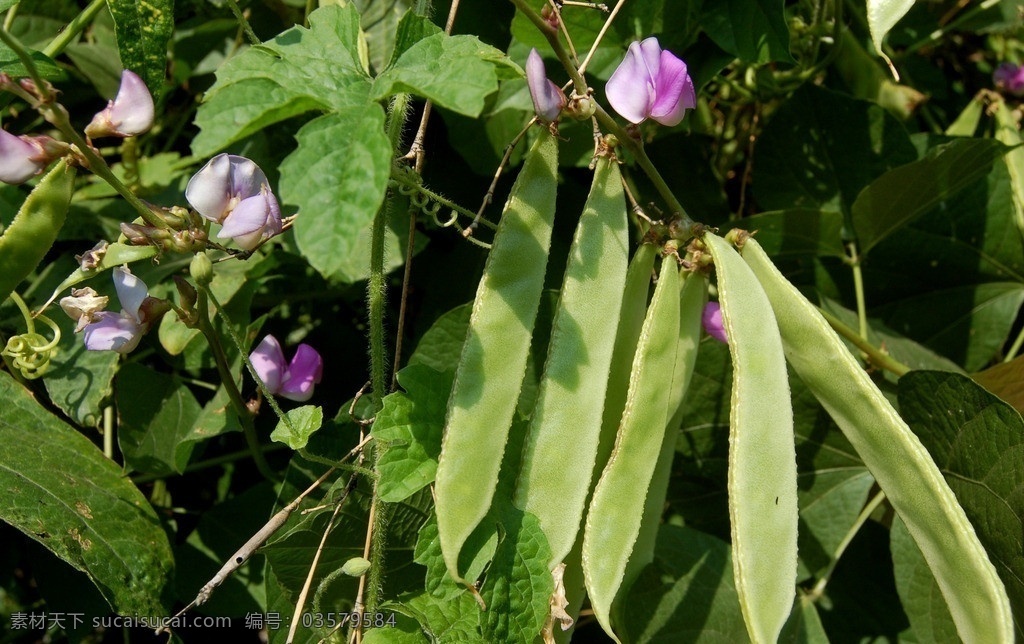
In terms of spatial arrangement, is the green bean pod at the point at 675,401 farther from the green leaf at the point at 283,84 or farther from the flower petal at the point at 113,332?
the flower petal at the point at 113,332

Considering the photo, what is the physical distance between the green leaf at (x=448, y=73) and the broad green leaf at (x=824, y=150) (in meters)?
0.87

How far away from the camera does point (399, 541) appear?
1219 millimetres

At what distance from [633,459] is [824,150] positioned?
915 mm

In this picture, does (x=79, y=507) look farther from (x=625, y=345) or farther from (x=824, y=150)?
(x=824, y=150)

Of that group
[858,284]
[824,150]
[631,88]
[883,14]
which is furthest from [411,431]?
[824,150]

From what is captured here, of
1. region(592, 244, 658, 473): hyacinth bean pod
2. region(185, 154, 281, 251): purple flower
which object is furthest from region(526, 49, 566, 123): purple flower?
region(185, 154, 281, 251): purple flower

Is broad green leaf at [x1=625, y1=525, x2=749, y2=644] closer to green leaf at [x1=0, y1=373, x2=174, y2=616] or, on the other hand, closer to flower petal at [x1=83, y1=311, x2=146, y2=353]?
green leaf at [x1=0, y1=373, x2=174, y2=616]

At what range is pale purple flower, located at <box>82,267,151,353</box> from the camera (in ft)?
3.72

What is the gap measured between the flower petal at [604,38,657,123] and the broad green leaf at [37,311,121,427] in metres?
0.92

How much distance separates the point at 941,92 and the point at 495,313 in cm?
143

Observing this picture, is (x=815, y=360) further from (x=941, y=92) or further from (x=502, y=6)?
(x=941, y=92)

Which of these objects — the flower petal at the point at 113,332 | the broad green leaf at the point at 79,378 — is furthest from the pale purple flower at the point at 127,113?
the broad green leaf at the point at 79,378

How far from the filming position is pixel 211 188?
1.03m

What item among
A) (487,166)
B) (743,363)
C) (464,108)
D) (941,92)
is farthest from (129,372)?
(941,92)
